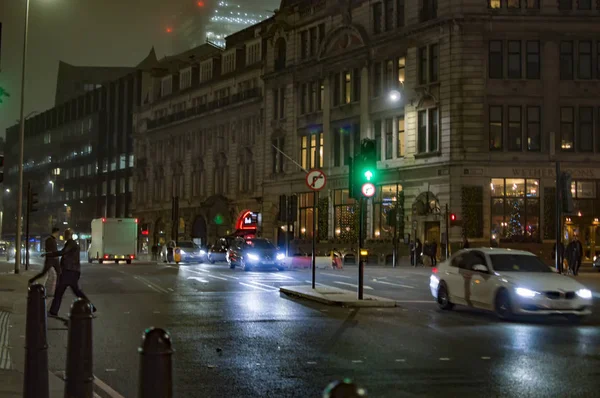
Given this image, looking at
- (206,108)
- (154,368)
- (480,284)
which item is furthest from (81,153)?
(154,368)

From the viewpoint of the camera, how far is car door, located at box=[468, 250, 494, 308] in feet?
55.6

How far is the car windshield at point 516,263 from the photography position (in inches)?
687

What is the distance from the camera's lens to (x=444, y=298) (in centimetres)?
1880

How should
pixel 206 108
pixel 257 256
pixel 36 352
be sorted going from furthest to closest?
pixel 206 108 < pixel 257 256 < pixel 36 352

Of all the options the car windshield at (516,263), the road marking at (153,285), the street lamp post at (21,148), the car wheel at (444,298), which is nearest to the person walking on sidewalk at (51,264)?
the road marking at (153,285)

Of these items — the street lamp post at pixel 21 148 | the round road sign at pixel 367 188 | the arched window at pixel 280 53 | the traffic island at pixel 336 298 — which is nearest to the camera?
the traffic island at pixel 336 298

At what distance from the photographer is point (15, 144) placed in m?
145

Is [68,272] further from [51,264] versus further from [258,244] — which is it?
[258,244]

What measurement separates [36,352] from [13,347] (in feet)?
17.4

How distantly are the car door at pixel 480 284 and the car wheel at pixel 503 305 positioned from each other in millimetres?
245

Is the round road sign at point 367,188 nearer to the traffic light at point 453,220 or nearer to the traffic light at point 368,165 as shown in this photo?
the traffic light at point 368,165

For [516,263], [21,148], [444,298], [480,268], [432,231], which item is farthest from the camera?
[432,231]

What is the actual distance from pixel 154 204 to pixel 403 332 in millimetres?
78371

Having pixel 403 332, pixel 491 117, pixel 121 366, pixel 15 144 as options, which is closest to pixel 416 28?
pixel 491 117
